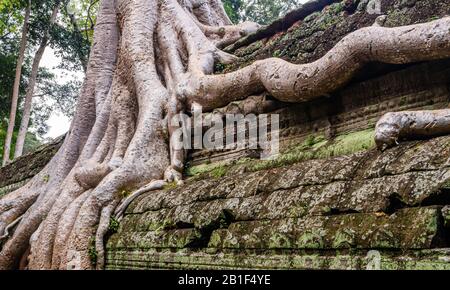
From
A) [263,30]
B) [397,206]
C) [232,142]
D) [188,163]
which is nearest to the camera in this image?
[397,206]

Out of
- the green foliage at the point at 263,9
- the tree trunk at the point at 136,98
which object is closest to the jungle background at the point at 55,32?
the green foliage at the point at 263,9

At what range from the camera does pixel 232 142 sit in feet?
11.4

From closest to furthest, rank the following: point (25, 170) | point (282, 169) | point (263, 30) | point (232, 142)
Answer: point (282, 169) < point (232, 142) < point (263, 30) < point (25, 170)

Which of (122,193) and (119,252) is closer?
(119,252)

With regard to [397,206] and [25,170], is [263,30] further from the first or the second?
[25,170]

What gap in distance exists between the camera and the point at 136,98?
4492mm

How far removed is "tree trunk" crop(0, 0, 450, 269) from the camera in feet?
8.55

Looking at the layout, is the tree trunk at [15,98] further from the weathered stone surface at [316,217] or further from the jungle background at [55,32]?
the weathered stone surface at [316,217]

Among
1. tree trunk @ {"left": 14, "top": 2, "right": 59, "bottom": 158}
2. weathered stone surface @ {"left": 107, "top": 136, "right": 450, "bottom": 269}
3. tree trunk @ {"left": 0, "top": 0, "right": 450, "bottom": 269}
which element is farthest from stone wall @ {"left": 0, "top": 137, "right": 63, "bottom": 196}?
weathered stone surface @ {"left": 107, "top": 136, "right": 450, "bottom": 269}

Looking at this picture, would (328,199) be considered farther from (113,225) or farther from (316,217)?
(113,225)

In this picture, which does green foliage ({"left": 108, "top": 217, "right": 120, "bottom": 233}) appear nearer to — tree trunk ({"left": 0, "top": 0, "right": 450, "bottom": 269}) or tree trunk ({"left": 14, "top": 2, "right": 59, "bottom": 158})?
tree trunk ({"left": 0, "top": 0, "right": 450, "bottom": 269})

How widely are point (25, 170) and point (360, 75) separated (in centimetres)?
572

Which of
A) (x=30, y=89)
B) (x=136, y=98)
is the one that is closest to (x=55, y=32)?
(x=30, y=89)
